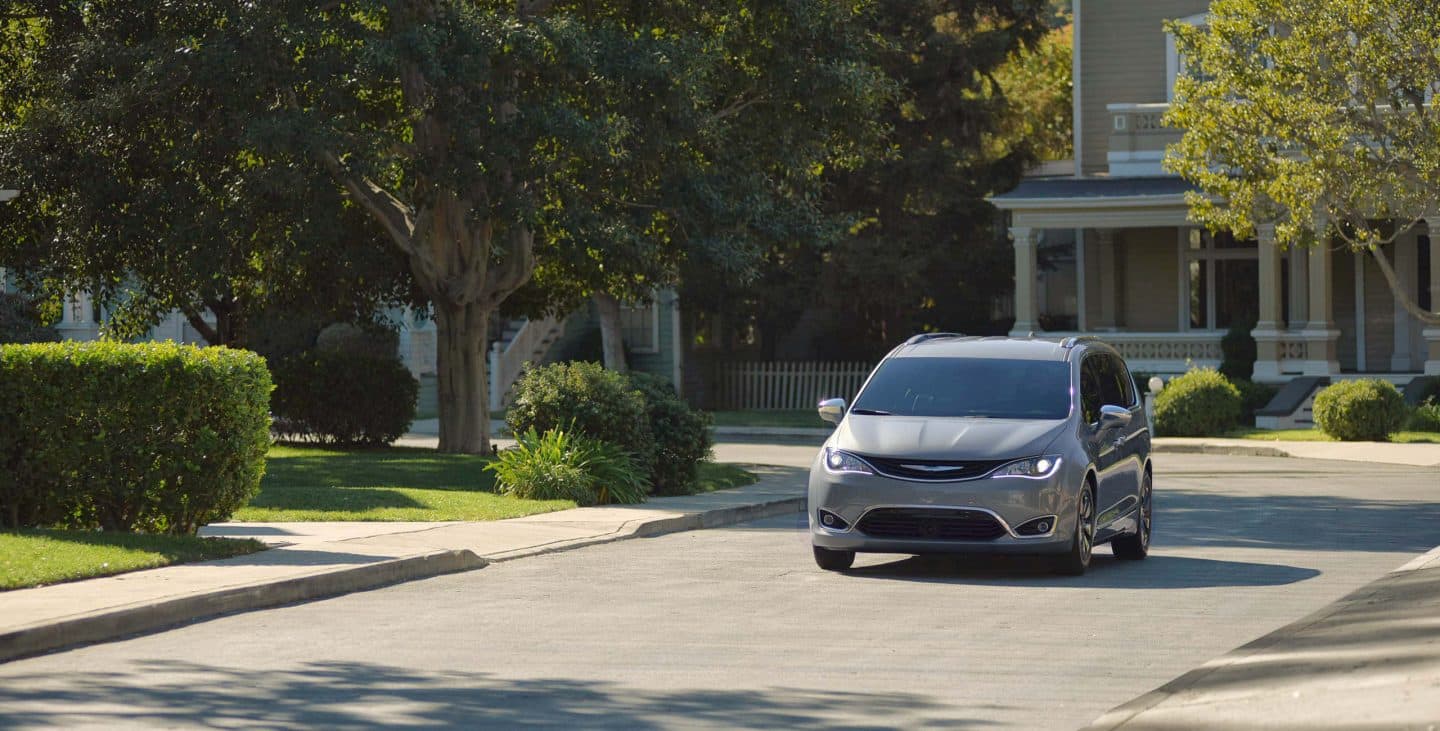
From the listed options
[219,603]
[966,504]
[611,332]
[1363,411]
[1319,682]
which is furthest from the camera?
[611,332]

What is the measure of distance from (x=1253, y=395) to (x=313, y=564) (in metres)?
25.3

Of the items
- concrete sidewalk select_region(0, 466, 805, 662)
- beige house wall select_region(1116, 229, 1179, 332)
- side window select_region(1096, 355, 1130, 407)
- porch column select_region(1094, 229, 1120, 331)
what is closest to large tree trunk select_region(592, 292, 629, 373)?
porch column select_region(1094, 229, 1120, 331)

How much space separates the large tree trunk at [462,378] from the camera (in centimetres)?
2739

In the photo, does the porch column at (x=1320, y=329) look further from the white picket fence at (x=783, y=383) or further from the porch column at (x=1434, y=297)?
the white picket fence at (x=783, y=383)

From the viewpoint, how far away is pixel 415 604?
1319cm

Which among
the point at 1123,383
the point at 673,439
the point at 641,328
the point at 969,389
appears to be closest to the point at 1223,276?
the point at 641,328

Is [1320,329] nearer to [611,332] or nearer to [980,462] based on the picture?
[611,332]

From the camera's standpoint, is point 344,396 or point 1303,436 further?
point 1303,436

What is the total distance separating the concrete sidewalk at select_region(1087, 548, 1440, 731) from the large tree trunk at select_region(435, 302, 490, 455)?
56.0 feet

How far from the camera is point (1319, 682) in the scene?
30.1ft

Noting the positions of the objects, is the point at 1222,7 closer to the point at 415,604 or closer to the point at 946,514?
the point at 946,514

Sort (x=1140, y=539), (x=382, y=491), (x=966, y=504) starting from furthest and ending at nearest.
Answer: (x=382, y=491) → (x=1140, y=539) → (x=966, y=504)

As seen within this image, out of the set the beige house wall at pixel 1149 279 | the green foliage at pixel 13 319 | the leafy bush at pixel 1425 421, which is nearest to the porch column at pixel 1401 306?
the beige house wall at pixel 1149 279

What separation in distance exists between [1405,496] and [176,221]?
47.7 ft
